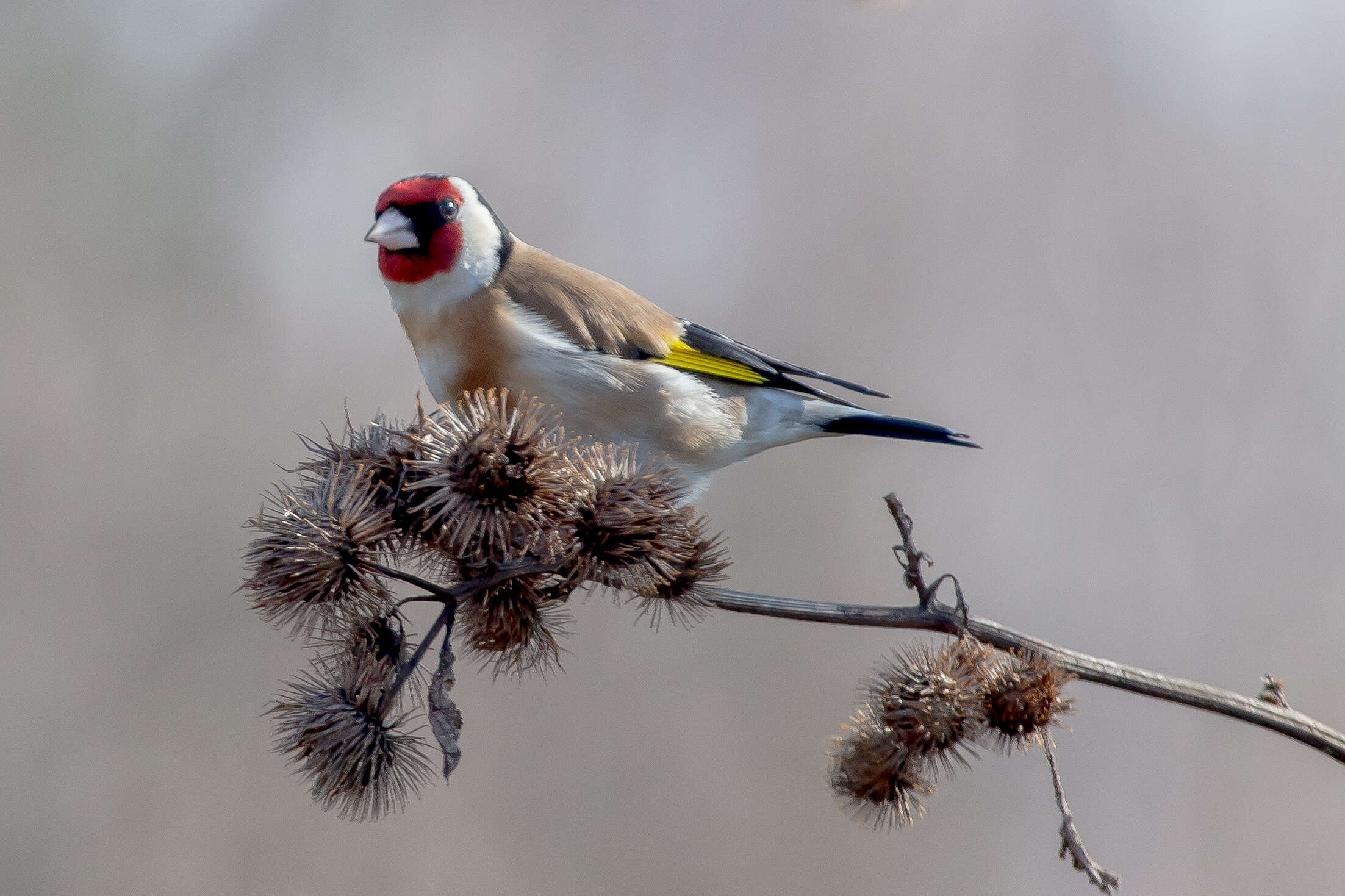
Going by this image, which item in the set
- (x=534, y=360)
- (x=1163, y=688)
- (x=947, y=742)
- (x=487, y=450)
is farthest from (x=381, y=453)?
(x=1163, y=688)

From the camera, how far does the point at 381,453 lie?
6.63 ft

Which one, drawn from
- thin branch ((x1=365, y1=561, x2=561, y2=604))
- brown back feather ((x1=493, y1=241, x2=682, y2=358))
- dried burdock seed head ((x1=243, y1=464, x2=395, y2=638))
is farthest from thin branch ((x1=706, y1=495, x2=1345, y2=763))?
brown back feather ((x1=493, y1=241, x2=682, y2=358))

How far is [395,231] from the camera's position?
260cm

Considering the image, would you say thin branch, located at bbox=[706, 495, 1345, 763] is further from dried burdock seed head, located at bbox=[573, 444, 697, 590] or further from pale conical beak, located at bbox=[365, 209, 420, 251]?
pale conical beak, located at bbox=[365, 209, 420, 251]

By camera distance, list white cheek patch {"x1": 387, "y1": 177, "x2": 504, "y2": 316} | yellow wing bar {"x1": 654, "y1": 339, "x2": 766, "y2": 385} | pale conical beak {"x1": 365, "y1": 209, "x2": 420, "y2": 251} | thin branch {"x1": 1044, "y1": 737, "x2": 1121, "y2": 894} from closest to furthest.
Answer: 1. thin branch {"x1": 1044, "y1": 737, "x2": 1121, "y2": 894}
2. pale conical beak {"x1": 365, "y1": 209, "x2": 420, "y2": 251}
3. white cheek patch {"x1": 387, "y1": 177, "x2": 504, "y2": 316}
4. yellow wing bar {"x1": 654, "y1": 339, "x2": 766, "y2": 385}

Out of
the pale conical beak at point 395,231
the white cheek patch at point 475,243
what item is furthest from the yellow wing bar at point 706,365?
the pale conical beak at point 395,231

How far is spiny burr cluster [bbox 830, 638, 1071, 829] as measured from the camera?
1.90 m

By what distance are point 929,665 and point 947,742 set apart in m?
0.15

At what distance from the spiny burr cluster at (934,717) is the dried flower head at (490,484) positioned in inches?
29.6

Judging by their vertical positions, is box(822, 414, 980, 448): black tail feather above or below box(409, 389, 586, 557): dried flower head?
above

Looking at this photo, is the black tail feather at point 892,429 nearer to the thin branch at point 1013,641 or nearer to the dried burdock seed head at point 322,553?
the thin branch at point 1013,641

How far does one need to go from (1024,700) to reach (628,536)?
790mm

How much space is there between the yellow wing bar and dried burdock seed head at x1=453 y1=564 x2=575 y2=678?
94 cm

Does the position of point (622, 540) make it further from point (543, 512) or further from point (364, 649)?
point (364, 649)
